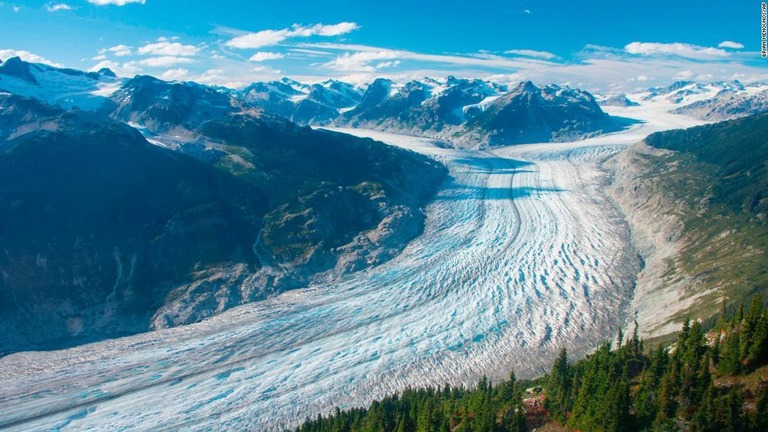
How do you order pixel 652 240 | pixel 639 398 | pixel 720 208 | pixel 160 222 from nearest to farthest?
pixel 639 398 < pixel 720 208 < pixel 652 240 < pixel 160 222

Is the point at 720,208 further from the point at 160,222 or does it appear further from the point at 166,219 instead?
the point at 160,222

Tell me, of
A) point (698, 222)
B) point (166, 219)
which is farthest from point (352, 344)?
point (698, 222)

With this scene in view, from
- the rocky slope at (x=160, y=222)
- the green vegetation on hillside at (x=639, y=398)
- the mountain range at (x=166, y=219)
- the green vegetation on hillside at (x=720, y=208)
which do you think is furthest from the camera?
the mountain range at (x=166, y=219)

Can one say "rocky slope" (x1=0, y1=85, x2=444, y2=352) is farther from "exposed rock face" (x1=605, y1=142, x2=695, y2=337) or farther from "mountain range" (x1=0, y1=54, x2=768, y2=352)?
"exposed rock face" (x1=605, y1=142, x2=695, y2=337)

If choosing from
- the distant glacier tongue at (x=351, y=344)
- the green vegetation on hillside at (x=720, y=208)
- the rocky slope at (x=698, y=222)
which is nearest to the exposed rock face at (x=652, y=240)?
the rocky slope at (x=698, y=222)

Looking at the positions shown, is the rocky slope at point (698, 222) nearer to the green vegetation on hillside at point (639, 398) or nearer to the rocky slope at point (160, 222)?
the green vegetation on hillside at point (639, 398)
